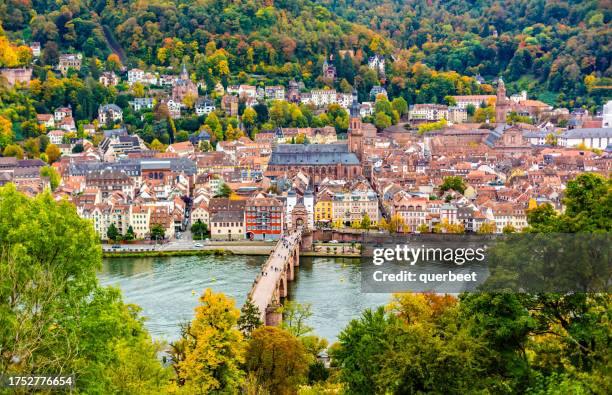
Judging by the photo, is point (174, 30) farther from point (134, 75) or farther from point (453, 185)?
point (453, 185)

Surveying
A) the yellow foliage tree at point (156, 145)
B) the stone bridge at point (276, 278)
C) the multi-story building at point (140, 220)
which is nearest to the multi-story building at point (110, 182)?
the multi-story building at point (140, 220)

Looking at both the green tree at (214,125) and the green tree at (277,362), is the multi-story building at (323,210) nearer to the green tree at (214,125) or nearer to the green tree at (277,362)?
the green tree at (214,125)

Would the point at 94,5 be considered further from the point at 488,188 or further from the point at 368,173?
the point at 488,188

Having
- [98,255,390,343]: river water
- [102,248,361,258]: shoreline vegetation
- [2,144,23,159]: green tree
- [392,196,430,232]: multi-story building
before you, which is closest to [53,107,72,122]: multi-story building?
[2,144,23,159]: green tree

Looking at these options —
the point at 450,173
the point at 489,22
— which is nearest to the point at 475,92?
the point at 489,22

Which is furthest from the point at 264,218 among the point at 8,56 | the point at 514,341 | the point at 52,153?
the point at 8,56

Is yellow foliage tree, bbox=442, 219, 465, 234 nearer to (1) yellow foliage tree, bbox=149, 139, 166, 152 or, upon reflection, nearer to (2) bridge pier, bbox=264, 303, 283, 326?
(2) bridge pier, bbox=264, 303, 283, 326
